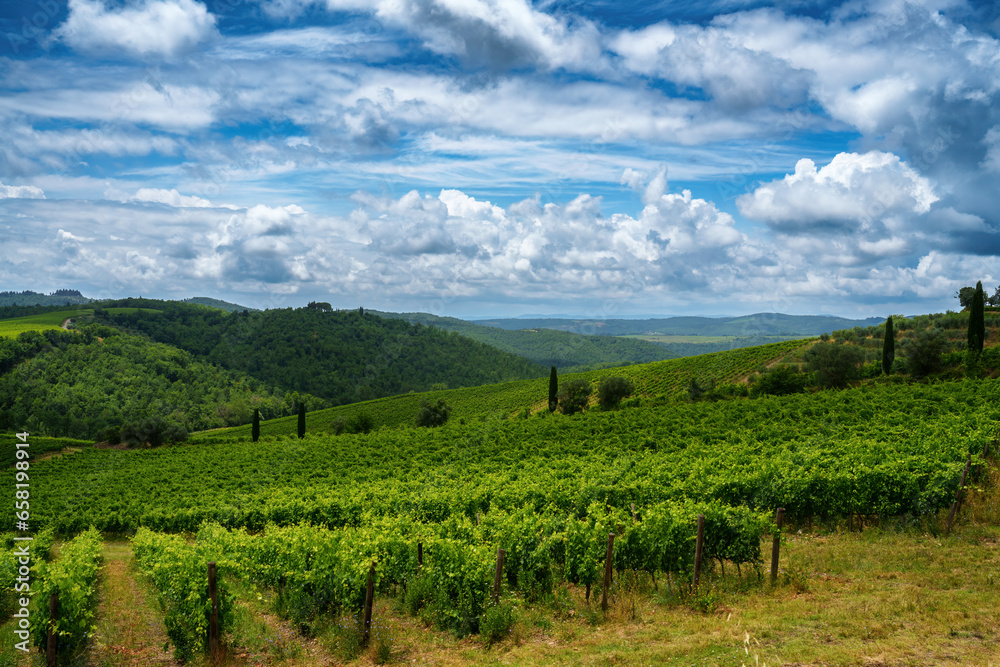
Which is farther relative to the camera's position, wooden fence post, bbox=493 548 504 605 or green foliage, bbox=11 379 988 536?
green foliage, bbox=11 379 988 536

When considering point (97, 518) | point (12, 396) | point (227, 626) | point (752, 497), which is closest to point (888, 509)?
point (752, 497)

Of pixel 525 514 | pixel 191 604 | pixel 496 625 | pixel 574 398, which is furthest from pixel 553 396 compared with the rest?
pixel 191 604

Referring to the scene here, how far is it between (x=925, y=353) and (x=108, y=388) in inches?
6846

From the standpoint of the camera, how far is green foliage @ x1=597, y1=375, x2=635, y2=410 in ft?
201

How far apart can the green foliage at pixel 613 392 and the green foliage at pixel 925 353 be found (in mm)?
26396

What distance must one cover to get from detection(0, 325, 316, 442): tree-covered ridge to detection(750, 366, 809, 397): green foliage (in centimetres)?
11350

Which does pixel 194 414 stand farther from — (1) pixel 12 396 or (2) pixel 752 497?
(2) pixel 752 497

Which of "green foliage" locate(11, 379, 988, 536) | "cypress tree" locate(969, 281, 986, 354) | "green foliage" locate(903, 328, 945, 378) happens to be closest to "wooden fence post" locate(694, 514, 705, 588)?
"green foliage" locate(11, 379, 988, 536)

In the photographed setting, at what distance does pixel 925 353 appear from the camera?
148 feet

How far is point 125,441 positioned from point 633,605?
310 feet

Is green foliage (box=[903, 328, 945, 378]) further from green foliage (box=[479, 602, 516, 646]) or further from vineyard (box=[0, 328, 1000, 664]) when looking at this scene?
green foliage (box=[479, 602, 516, 646])

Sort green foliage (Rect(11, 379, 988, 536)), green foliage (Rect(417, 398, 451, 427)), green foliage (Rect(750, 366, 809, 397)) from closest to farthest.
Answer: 1. green foliage (Rect(11, 379, 988, 536))
2. green foliage (Rect(750, 366, 809, 397))
3. green foliage (Rect(417, 398, 451, 427))

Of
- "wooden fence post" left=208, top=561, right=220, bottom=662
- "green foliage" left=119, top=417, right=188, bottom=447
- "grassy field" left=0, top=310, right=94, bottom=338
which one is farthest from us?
"grassy field" left=0, top=310, right=94, bottom=338

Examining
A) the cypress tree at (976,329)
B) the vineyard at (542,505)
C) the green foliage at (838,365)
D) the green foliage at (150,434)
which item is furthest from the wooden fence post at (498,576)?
the green foliage at (150,434)
